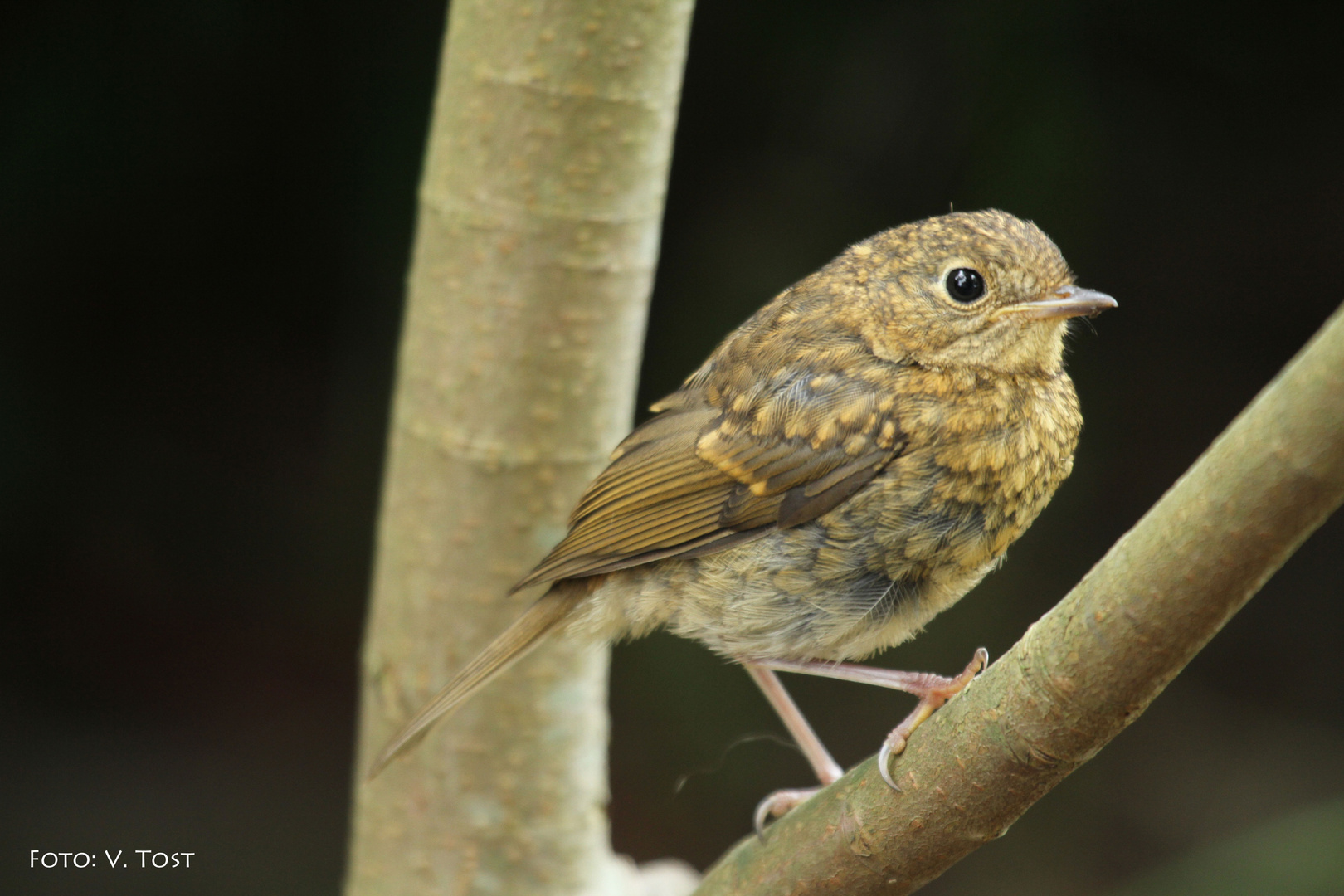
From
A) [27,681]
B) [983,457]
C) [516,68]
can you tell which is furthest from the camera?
[27,681]

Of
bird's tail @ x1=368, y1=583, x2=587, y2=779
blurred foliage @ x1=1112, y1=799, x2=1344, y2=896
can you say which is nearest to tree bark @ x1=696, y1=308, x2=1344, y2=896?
bird's tail @ x1=368, y1=583, x2=587, y2=779

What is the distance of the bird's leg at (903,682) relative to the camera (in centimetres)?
170

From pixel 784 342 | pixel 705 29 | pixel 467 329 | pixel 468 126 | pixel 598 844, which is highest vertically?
pixel 705 29

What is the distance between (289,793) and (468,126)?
2892 millimetres

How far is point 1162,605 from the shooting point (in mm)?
1312

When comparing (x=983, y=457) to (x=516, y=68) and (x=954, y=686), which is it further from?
(x=516, y=68)

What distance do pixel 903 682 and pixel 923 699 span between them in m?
0.16

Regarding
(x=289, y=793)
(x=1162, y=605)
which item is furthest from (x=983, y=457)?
(x=289, y=793)

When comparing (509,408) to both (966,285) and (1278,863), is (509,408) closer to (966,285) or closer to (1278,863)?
(966,285)

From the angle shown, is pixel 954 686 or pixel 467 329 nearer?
pixel 954 686

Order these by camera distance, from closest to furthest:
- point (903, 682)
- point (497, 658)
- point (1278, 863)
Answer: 1. point (903, 682)
2. point (497, 658)
3. point (1278, 863)

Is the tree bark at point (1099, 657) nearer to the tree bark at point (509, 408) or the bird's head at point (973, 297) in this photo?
the bird's head at point (973, 297)

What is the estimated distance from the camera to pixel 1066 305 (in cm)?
204

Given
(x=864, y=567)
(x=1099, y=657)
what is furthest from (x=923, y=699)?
(x=1099, y=657)
